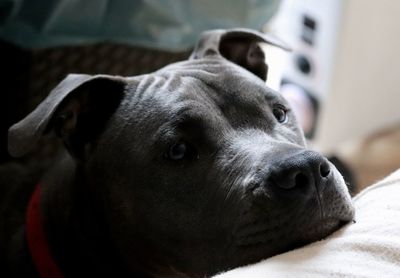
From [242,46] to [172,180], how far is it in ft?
2.03

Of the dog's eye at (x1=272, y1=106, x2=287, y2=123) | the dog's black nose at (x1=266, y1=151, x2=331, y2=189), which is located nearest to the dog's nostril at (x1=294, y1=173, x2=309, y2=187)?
the dog's black nose at (x1=266, y1=151, x2=331, y2=189)

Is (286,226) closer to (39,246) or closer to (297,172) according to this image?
(297,172)

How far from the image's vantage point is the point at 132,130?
1.56 m

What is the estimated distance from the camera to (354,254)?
109cm

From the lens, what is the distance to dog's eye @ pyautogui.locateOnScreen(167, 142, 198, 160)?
147cm

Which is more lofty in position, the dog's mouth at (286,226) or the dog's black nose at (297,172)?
the dog's black nose at (297,172)

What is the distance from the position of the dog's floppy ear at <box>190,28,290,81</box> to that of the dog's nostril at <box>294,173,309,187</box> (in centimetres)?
69

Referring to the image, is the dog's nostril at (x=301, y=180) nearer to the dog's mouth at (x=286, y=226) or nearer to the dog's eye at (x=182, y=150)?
the dog's mouth at (x=286, y=226)

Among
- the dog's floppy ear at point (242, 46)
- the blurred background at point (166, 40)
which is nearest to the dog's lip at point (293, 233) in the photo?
the dog's floppy ear at point (242, 46)

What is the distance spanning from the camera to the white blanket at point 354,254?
106 centimetres

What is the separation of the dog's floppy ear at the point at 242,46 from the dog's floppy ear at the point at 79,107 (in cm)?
31

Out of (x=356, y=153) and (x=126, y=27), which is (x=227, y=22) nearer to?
(x=126, y=27)

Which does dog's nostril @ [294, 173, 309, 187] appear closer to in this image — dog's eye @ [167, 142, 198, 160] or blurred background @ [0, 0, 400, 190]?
dog's eye @ [167, 142, 198, 160]

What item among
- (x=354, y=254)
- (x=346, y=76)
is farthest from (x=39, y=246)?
(x=346, y=76)
